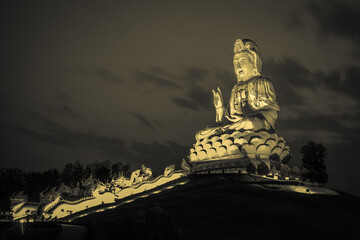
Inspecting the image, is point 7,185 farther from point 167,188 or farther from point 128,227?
point 128,227

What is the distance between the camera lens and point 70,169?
5603 cm

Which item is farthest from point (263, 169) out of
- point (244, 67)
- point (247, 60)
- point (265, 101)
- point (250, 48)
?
point (250, 48)

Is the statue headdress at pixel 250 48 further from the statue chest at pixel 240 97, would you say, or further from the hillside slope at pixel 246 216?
the hillside slope at pixel 246 216

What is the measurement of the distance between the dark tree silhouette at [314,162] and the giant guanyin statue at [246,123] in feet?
16.0

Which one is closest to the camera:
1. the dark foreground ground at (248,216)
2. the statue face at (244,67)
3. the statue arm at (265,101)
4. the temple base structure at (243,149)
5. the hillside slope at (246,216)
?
the hillside slope at (246,216)

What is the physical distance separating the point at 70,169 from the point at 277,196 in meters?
41.1

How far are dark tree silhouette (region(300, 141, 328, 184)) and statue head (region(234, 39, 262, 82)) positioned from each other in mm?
11877

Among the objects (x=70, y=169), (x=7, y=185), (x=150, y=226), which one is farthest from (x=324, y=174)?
(x=70, y=169)

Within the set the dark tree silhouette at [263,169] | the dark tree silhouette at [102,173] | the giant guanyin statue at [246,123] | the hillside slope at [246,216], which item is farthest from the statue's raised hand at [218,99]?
the dark tree silhouette at [102,173]

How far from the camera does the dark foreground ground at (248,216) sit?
14.4 metres

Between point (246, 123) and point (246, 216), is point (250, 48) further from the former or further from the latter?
point (246, 216)

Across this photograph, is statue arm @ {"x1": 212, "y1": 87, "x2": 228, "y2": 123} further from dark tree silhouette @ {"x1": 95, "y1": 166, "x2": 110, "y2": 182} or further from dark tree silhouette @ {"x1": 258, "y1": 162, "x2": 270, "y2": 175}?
dark tree silhouette @ {"x1": 95, "y1": 166, "x2": 110, "y2": 182}

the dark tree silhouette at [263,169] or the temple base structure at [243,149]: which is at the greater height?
the temple base structure at [243,149]

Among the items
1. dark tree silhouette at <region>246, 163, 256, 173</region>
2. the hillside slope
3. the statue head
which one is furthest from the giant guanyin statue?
the hillside slope
